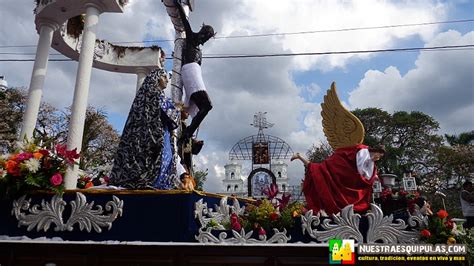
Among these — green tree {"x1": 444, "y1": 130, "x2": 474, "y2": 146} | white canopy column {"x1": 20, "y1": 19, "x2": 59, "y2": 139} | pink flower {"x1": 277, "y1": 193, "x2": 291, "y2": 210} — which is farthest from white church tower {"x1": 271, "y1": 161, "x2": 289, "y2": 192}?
pink flower {"x1": 277, "y1": 193, "x2": 291, "y2": 210}

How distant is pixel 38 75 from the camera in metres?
11.5

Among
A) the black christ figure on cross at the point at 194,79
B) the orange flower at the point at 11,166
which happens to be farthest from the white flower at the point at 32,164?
the black christ figure on cross at the point at 194,79

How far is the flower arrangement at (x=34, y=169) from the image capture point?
3785 millimetres

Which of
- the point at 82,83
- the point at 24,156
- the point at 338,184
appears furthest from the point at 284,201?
the point at 82,83

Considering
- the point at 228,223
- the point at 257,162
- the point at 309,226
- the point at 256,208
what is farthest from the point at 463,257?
the point at 257,162

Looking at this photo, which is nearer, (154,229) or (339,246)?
(339,246)

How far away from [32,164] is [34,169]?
0.07 m

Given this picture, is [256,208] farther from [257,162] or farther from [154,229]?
[257,162]

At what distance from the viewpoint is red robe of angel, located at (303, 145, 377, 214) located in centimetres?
450

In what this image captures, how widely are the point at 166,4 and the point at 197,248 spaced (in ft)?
16.3

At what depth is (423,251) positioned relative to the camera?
3236 millimetres

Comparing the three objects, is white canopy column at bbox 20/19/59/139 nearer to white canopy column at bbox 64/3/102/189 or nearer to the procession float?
white canopy column at bbox 64/3/102/189

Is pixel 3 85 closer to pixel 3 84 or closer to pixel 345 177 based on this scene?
pixel 3 84

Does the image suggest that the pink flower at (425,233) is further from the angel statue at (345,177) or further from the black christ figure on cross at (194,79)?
the black christ figure on cross at (194,79)
